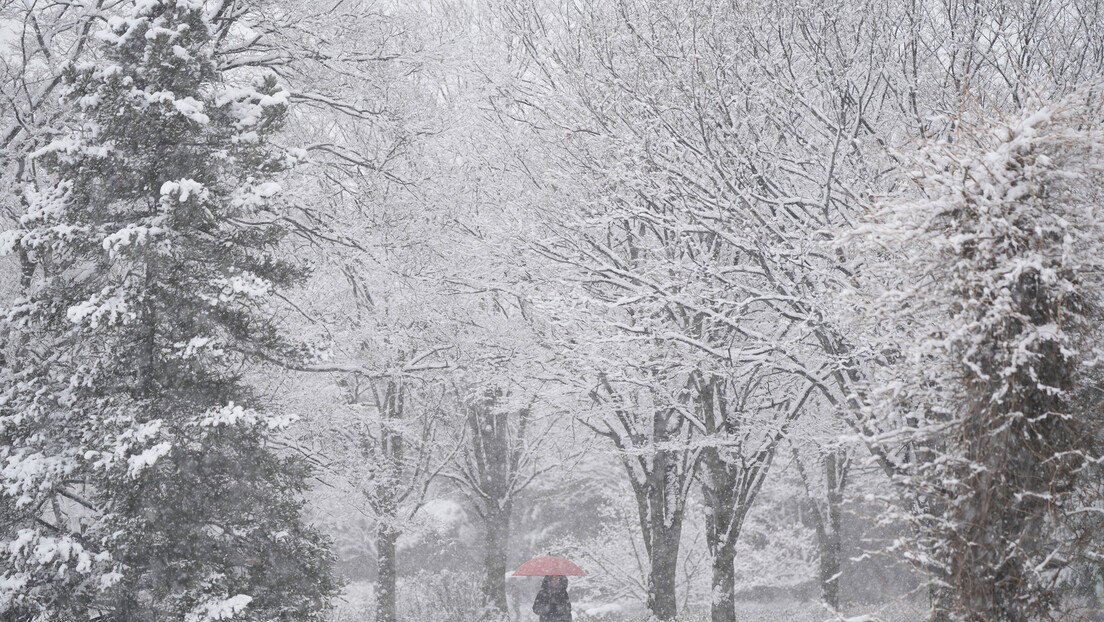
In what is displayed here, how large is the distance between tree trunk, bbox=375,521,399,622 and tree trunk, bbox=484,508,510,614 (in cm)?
181

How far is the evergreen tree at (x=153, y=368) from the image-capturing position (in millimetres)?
6836

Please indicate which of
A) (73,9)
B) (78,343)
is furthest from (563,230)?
(73,9)

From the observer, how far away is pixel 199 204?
23.4 ft

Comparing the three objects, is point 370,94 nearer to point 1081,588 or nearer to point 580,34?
point 580,34

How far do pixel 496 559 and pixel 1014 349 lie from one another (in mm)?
12644

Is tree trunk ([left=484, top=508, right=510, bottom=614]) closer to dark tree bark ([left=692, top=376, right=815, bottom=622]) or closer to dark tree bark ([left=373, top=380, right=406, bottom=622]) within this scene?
dark tree bark ([left=373, top=380, right=406, bottom=622])

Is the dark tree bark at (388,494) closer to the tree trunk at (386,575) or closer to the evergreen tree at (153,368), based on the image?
the tree trunk at (386,575)

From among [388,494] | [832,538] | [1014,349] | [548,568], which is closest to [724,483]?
[548,568]

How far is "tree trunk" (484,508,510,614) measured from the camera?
1516 cm

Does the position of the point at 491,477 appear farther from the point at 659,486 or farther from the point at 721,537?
the point at 721,537

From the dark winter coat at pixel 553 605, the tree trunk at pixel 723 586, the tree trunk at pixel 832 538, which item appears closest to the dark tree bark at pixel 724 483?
the tree trunk at pixel 723 586

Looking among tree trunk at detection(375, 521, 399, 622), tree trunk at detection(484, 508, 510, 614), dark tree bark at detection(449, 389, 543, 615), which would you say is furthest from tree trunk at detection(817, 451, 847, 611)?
tree trunk at detection(375, 521, 399, 622)

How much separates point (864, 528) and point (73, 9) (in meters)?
26.1

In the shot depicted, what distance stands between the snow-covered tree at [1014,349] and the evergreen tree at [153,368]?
534 centimetres
